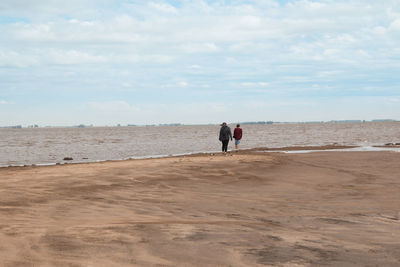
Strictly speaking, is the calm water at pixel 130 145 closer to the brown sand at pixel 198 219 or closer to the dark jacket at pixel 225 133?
the dark jacket at pixel 225 133

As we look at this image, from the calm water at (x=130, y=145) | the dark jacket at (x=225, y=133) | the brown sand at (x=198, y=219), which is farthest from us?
the calm water at (x=130, y=145)

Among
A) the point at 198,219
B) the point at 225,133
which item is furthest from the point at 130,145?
the point at 198,219

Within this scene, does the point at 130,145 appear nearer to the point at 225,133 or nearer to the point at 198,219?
the point at 225,133

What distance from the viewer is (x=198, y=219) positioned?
7.90 meters

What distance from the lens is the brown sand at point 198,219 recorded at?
5344mm

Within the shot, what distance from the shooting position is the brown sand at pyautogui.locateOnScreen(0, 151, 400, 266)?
17.5 ft

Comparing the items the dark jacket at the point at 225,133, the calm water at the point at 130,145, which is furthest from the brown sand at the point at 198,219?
the calm water at the point at 130,145

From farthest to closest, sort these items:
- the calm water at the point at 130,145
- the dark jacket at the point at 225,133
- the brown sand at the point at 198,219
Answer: the calm water at the point at 130,145, the dark jacket at the point at 225,133, the brown sand at the point at 198,219

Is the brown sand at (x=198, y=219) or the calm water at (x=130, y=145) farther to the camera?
the calm water at (x=130, y=145)

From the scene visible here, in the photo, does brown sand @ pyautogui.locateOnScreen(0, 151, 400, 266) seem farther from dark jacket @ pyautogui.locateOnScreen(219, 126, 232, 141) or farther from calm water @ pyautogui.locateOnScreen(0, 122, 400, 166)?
calm water @ pyautogui.locateOnScreen(0, 122, 400, 166)

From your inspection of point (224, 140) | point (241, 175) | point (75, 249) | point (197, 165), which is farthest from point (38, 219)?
point (224, 140)

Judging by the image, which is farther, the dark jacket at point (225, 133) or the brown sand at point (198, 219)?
the dark jacket at point (225, 133)

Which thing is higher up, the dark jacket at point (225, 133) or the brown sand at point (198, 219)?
the dark jacket at point (225, 133)

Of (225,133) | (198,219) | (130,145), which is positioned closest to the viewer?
(198,219)
